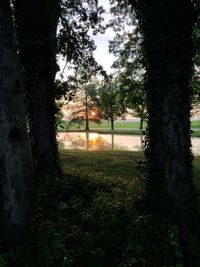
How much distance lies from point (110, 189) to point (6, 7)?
6404mm

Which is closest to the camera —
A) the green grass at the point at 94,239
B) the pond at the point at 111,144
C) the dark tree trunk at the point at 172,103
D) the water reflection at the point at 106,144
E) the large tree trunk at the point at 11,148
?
the green grass at the point at 94,239

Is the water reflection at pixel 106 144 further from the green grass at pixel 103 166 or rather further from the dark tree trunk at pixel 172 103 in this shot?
the dark tree trunk at pixel 172 103

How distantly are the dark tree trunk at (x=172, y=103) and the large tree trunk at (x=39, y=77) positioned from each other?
4961 mm

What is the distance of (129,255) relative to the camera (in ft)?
21.0

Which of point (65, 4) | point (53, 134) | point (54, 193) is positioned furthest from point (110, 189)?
point (65, 4)

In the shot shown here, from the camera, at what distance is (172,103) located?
26.4 feet

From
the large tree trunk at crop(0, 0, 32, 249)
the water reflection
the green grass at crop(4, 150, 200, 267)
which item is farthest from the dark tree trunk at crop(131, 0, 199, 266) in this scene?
the water reflection

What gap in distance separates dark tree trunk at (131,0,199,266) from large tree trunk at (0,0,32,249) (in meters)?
2.92

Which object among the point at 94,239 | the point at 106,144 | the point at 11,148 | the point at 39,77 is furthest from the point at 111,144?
the point at 11,148

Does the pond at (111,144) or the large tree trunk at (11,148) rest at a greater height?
the large tree trunk at (11,148)

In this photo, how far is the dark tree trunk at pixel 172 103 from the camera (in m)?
8.03

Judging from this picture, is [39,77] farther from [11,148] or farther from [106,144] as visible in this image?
[106,144]

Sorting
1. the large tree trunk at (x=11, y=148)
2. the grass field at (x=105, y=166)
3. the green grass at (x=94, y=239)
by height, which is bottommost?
the grass field at (x=105, y=166)

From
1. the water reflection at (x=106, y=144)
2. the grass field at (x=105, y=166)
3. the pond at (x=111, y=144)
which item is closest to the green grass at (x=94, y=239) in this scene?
the grass field at (x=105, y=166)
